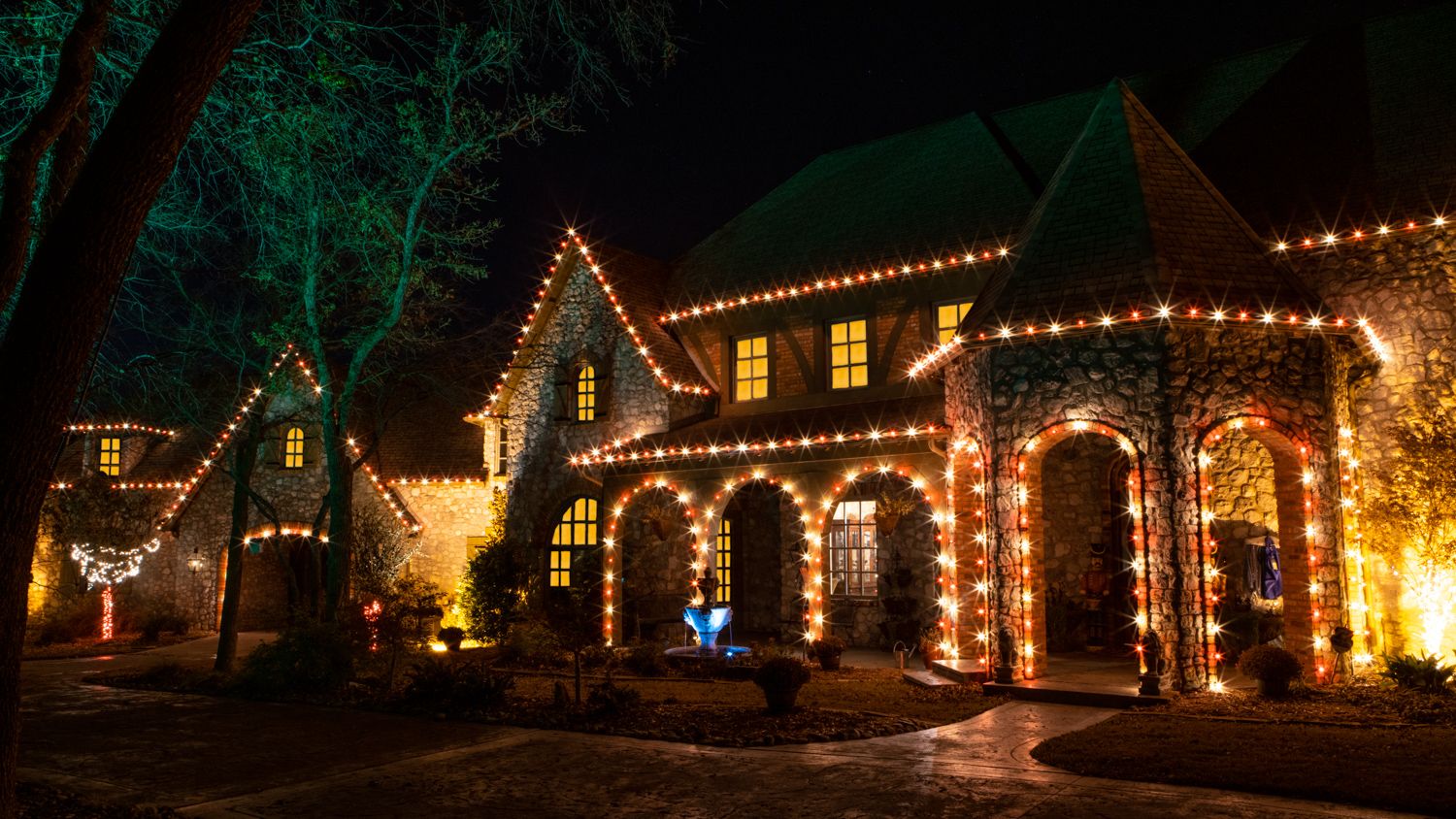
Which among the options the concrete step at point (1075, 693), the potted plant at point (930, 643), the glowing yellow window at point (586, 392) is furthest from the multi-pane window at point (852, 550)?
the concrete step at point (1075, 693)

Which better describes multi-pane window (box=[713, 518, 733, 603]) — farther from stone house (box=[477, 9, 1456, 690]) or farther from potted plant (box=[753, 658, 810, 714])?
potted plant (box=[753, 658, 810, 714])

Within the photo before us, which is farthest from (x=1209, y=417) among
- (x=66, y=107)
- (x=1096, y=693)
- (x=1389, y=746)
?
(x=66, y=107)

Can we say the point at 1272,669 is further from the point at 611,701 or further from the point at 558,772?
the point at 558,772

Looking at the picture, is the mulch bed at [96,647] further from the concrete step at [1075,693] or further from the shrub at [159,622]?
the concrete step at [1075,693]

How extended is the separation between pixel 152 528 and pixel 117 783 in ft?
61.7

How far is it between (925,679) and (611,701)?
4.32 metres

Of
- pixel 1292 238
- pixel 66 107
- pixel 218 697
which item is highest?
pixel 1292 238

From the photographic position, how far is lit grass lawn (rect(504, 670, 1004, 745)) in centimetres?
952

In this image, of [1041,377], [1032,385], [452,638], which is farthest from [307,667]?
[1041,377]

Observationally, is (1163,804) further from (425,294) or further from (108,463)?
(108,463)

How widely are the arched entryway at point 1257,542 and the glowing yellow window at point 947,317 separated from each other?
426cm

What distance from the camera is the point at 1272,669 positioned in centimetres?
1050

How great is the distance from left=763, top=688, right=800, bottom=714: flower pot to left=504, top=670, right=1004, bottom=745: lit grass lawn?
0.09 metres

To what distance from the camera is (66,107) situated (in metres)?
5.78
